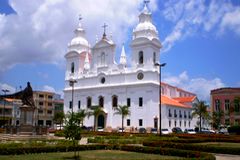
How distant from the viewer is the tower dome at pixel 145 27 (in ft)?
231

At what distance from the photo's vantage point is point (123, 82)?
234 feet

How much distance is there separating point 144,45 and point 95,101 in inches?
689

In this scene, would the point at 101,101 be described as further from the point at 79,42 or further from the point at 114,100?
the point at 79,42

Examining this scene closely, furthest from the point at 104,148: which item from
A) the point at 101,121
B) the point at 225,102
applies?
the point at 225,102

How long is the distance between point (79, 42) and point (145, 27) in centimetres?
1939

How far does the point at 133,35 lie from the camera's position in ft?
238

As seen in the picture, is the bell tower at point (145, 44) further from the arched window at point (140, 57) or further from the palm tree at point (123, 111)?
the palm tree at point (123, 111)

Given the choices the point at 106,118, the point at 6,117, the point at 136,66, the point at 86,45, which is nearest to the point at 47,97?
the point at 6,117

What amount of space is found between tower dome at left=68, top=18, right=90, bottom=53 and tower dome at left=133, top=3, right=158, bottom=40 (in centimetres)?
1579

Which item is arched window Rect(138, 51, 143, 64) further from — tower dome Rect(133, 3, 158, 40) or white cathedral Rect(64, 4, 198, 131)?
tower dome Rect(133, 3, 158, 40)

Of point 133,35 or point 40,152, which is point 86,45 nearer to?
point 133,35

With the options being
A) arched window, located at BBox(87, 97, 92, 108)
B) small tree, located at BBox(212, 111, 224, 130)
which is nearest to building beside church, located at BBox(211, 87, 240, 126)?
small tree, located at BBox(212, 111, 224, 130)

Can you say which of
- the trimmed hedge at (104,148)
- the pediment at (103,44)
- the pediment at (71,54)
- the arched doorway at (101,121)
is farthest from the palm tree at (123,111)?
the trimmed hedge at (104,148)

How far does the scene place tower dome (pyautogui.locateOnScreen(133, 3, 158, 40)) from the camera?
70.5 meters
